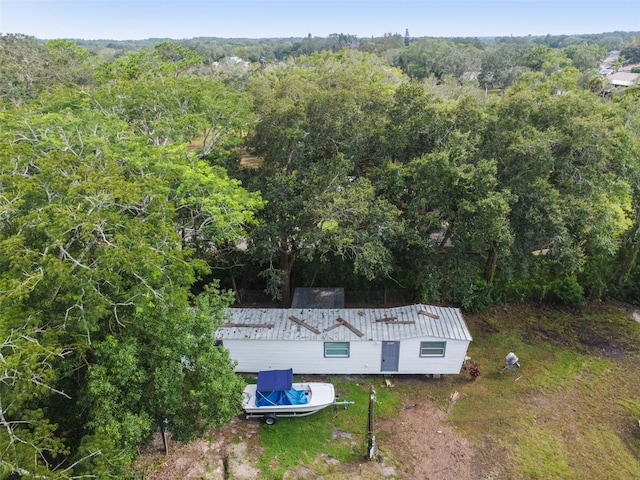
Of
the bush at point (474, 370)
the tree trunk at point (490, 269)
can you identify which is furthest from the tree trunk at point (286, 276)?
the tree trunk at point (490, 269)

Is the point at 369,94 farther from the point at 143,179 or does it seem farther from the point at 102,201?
the point at 102,201

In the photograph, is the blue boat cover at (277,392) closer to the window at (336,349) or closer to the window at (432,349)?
the window at (336,349)

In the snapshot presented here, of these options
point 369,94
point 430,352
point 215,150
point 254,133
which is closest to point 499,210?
point 430,352

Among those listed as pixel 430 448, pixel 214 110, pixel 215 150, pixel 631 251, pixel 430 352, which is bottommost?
pixel 430 448

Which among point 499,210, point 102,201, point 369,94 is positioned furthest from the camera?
point 369,94

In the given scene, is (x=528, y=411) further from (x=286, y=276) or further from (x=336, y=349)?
(x=286, y=276)

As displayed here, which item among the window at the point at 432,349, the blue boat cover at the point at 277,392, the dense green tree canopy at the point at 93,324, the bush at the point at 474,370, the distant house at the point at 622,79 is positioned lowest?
the bush at the point at 474,370

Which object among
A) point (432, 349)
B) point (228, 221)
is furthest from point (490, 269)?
point (228, 221)

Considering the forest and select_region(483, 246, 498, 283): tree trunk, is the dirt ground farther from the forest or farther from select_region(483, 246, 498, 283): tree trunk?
select_region(483, 246, 498, 283): tree trunk

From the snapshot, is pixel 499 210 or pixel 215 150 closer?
pixel 499 210
